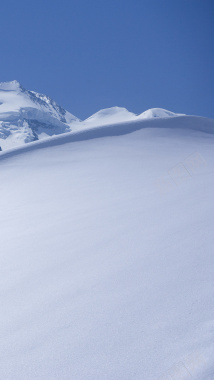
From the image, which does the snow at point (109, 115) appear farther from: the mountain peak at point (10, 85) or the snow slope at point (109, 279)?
the snow slope at point (109, 279)

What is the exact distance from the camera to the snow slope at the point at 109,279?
1074 millimetres

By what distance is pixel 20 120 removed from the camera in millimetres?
136500

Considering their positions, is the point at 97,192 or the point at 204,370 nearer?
the point at 204,370

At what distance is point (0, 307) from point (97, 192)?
1995 mm

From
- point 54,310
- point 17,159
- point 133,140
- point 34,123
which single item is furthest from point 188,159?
point 34,123

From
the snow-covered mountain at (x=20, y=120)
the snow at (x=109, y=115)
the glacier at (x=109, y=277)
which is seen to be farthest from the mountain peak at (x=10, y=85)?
the glacier at (x=109, y=277)

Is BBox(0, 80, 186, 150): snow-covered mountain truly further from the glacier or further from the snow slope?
the snow slope

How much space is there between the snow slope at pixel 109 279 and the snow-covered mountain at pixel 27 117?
118 m

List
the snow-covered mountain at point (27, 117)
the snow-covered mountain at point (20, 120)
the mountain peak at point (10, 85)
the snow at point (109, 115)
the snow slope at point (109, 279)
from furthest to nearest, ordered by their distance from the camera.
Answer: the mountain peak at point (10, 85)
the snow at point (109, 115)
the snow-covered mountain at point (20, 120)
the snow-covered mountain at point (27, 117)
the snow slope at point (109, 279)

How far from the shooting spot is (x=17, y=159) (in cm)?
496

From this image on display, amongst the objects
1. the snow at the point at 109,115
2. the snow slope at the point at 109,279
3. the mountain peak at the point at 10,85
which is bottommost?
the snow slope at the point at 109,279

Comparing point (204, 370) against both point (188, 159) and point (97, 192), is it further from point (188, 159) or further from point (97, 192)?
point (188, 159)

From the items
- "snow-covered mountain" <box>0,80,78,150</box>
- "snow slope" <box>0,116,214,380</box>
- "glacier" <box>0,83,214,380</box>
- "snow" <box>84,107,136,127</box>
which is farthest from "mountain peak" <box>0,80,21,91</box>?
"snow slope" <box>0,116,214,380</box>

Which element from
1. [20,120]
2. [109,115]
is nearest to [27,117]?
[20,120]
